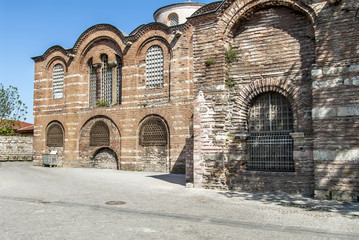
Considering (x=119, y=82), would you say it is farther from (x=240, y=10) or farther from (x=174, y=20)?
(x=240, y=10)

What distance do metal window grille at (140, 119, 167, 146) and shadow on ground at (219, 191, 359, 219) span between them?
343 inches

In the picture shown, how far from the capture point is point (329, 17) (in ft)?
30.0

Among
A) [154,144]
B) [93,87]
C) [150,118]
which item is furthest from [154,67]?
[93,87]

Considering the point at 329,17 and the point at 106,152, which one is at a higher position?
the point at 329,17

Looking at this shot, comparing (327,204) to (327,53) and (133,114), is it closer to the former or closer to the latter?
(327,53)

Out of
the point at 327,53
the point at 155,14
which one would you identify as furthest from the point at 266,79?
the point at 155,14

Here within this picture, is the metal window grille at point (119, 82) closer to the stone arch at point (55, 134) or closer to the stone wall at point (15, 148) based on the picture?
the stone arch at point (55, 134)

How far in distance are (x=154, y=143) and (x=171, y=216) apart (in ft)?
38.9

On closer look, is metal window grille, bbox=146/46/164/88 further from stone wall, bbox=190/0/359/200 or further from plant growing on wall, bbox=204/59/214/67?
plant growing on wall, bbox=204/59/214/67

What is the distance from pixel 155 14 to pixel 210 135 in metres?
17.3

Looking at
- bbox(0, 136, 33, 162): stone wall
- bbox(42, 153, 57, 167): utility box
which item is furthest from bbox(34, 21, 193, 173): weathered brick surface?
bbox(0, 136, 33, 162): stone wall

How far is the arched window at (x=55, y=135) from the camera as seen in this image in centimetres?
2242

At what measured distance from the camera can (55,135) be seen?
22734 mm

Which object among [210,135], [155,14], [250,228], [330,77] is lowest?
[250,228]
